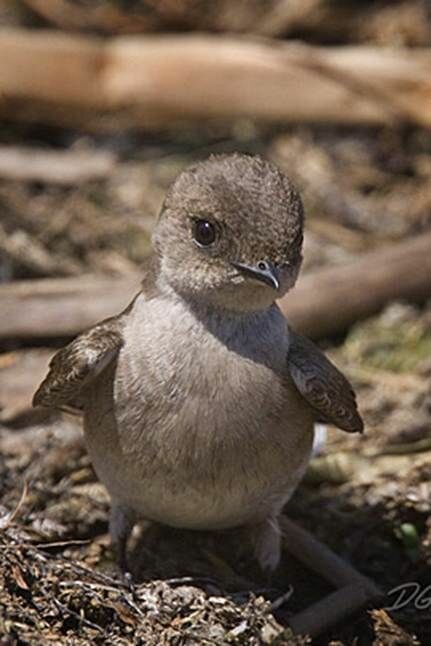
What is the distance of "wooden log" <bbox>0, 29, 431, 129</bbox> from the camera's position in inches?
372

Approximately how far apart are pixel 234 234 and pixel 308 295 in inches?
109

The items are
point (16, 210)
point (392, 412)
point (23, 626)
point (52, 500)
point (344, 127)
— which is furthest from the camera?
point (344, 127)

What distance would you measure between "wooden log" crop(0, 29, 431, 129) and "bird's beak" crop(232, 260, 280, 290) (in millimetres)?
4436

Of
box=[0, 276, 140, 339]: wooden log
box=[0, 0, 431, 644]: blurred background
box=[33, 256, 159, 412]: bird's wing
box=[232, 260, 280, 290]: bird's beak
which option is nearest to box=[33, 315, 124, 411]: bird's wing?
box=[33, 256, 159, 412]: bird's wing

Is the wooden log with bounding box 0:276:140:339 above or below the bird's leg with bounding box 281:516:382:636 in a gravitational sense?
above

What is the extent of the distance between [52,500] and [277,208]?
2.08m

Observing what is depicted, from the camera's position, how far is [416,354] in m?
8.12

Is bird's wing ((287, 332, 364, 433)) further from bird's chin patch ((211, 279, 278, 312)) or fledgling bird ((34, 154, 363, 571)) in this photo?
bird's chin patch ((211, 279, 278, 312))

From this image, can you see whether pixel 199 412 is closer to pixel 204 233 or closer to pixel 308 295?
pixel 204 233

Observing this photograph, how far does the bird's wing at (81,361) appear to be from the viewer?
Result: 5.68 meters

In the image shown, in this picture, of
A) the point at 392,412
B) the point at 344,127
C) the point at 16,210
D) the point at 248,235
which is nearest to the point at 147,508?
the point at 248,235

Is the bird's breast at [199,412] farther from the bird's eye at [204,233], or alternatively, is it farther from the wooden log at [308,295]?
the wooden log at [308,295]

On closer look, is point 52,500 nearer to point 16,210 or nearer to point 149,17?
point 16,210

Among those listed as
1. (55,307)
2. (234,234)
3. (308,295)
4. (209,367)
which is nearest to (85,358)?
(209,367)
